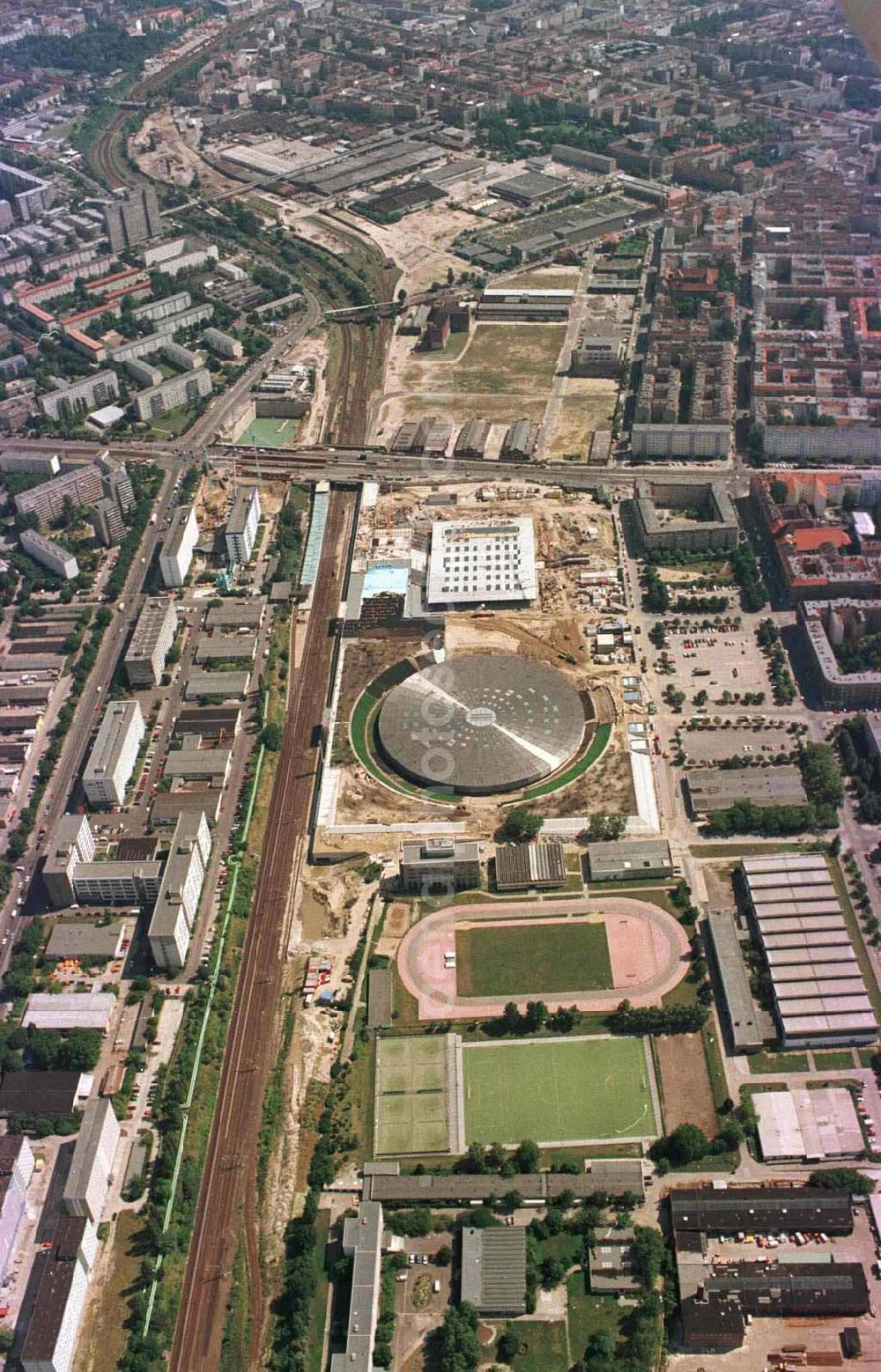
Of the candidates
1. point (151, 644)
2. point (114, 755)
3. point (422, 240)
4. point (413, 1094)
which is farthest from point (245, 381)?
point (413, 1094)

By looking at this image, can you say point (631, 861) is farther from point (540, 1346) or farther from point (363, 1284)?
point (363, 1284)

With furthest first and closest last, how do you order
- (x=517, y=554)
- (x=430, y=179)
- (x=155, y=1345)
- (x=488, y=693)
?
(x=430, y=179) < (x=517, y=554) < (x=488, y=693) < (x=155, y=1345)

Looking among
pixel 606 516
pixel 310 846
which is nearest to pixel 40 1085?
pixel 310 846

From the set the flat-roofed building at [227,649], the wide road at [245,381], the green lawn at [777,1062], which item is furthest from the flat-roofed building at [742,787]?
the wide road at [245,381]

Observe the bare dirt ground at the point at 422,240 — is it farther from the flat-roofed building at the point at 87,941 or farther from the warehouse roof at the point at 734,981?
the warehouse roof at the point at 734,981

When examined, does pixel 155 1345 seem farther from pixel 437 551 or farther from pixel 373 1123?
pixel 437 551

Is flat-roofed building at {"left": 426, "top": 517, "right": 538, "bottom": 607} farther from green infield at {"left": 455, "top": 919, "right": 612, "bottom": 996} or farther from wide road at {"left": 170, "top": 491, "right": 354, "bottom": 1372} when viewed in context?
green infield at {"left": 455, "top": 919, "right": 612, "bottom": 996}

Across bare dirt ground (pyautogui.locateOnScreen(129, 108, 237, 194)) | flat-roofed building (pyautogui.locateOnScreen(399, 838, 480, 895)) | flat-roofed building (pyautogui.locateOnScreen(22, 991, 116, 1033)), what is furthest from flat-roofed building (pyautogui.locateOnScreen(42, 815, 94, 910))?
bare dirt ground (pyautogui.locateOnScreen(129, 108, 237, 194))
